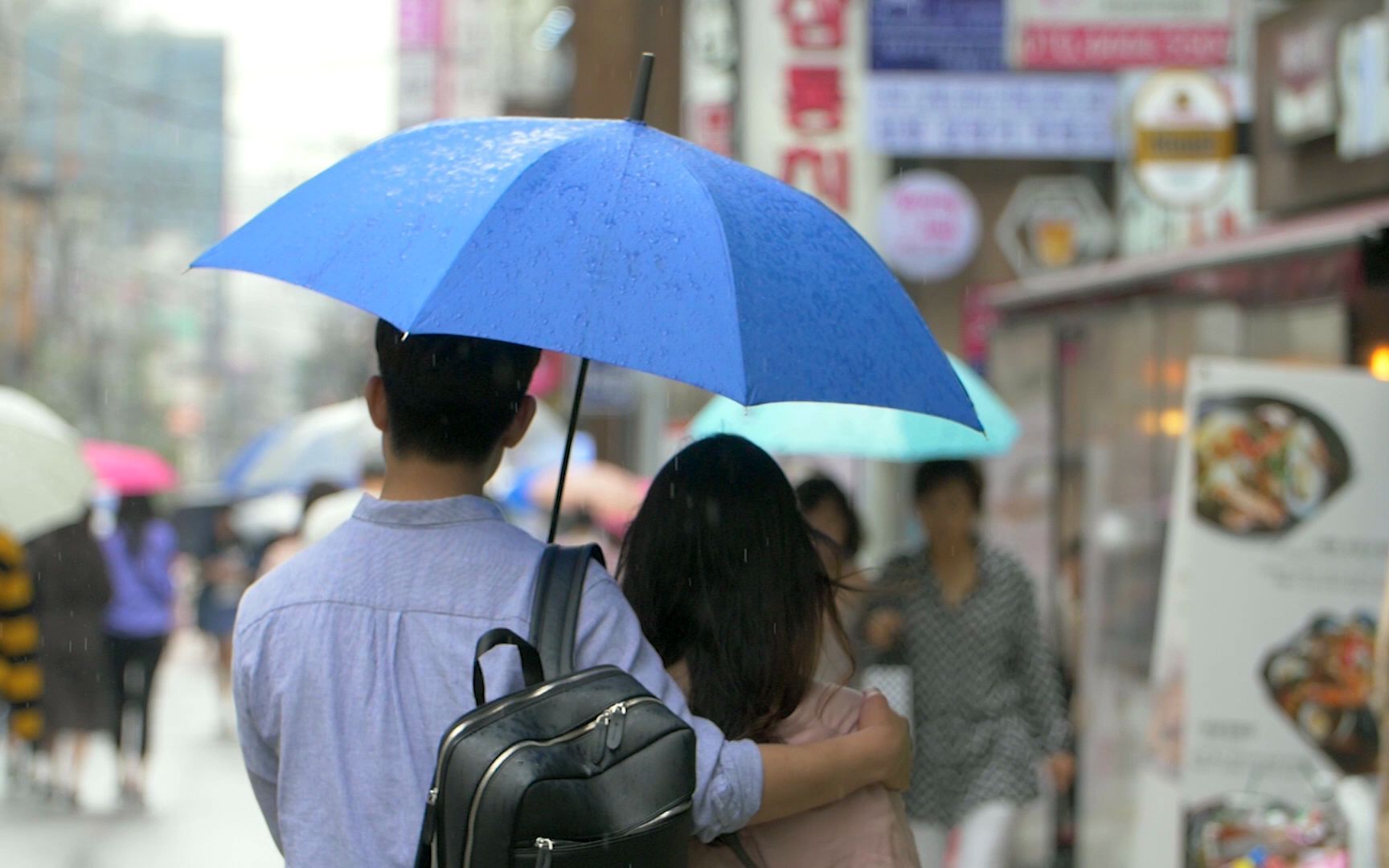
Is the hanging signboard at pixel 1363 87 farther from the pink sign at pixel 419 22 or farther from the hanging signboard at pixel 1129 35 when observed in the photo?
the pink sign at pixel 419 22

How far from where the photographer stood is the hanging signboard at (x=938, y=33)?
12.4 metres

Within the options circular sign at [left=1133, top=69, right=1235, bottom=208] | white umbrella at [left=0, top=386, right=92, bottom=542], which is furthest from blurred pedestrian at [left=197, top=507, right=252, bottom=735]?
white umbrella at [left=0, top=386, right=92, bottom=542]

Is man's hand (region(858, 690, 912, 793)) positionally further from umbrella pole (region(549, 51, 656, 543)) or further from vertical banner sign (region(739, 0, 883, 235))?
vertical banner sign (region(739, 0, 883, 235))

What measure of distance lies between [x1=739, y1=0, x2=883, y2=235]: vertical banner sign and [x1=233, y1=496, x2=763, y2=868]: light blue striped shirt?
38.3 feet

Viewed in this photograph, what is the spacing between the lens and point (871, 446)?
563 cm

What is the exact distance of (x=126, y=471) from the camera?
1407 cm

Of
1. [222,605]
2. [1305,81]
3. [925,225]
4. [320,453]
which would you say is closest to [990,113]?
[925,225]

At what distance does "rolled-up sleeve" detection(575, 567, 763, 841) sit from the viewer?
94.0 inches

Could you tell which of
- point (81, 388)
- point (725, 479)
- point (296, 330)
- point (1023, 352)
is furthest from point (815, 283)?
point (296, 330)

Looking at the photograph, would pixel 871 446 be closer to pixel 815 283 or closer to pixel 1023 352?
pixel 815 283

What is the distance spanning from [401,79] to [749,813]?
34.9 metres

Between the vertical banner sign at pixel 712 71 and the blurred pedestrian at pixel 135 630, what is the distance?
6184 mm

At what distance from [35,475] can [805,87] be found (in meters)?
9.23

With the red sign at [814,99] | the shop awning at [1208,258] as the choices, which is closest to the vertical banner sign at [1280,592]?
the shop awning at [1208,258]
